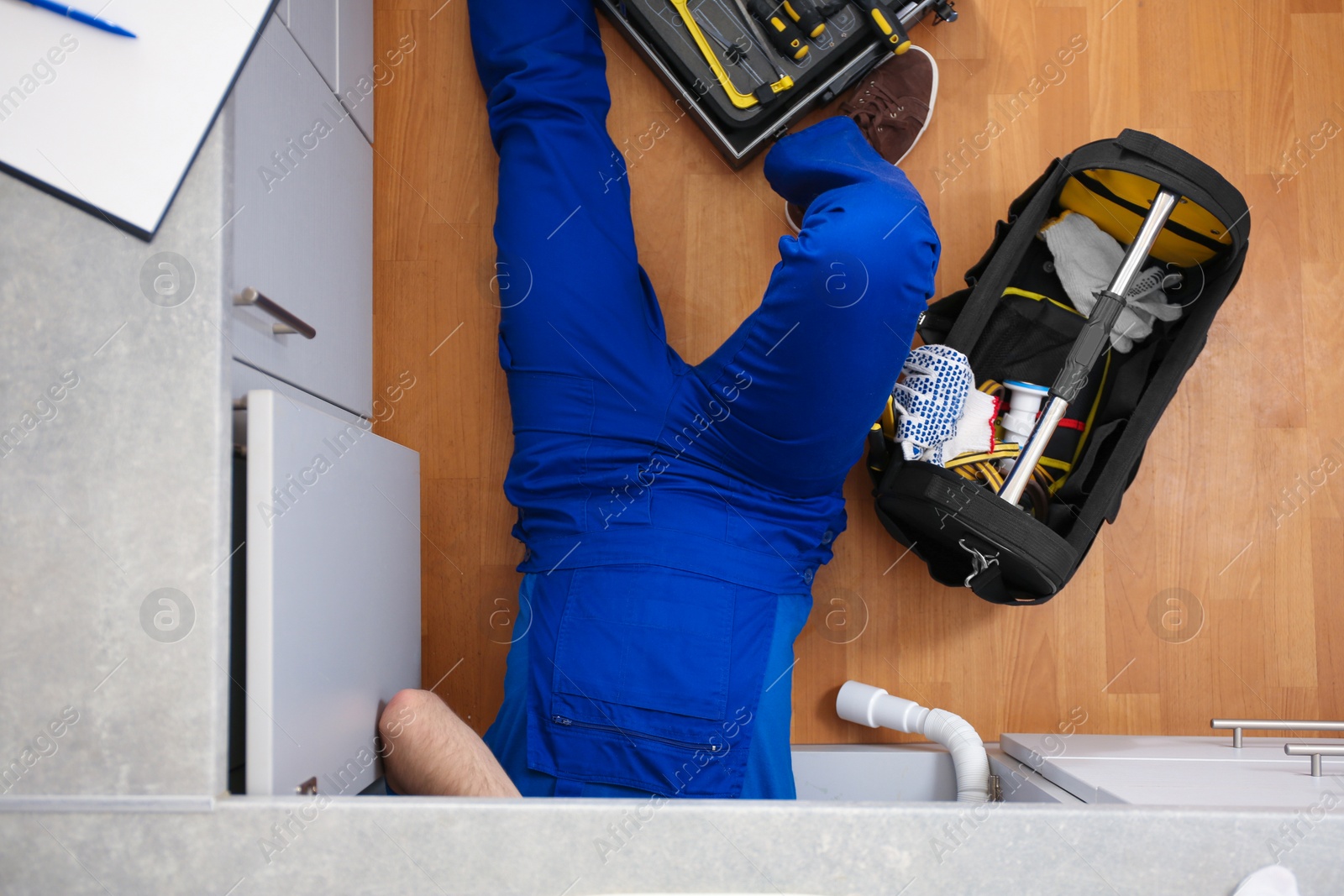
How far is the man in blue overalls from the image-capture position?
0.97 m

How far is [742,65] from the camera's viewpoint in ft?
4.23

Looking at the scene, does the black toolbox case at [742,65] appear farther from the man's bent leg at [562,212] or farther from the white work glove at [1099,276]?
the white work glove at [1099,276]

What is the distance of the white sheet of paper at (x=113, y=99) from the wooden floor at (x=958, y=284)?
561 millimetres

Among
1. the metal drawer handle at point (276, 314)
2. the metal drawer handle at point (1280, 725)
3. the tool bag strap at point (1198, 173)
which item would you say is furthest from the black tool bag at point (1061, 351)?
the metal drawer handle at point (276, 314)

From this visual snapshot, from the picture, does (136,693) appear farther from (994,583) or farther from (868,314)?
(994,583)

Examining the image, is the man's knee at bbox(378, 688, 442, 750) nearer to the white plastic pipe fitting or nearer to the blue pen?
the blue pen

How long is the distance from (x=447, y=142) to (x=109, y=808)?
104 centimetres

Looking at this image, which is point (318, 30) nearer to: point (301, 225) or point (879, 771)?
point (301, 225)

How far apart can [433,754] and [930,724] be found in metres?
0.69

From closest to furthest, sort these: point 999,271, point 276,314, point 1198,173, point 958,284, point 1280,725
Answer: point 276,314
point 1280,725
point 1198,173
point 999,271
point 958,284

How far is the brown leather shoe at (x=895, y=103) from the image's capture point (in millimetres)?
1329

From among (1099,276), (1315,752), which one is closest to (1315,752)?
(1315,752)

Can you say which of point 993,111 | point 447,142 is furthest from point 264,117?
point 993,111

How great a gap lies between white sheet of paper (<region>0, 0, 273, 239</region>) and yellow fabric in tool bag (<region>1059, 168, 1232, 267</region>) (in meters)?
1.11
